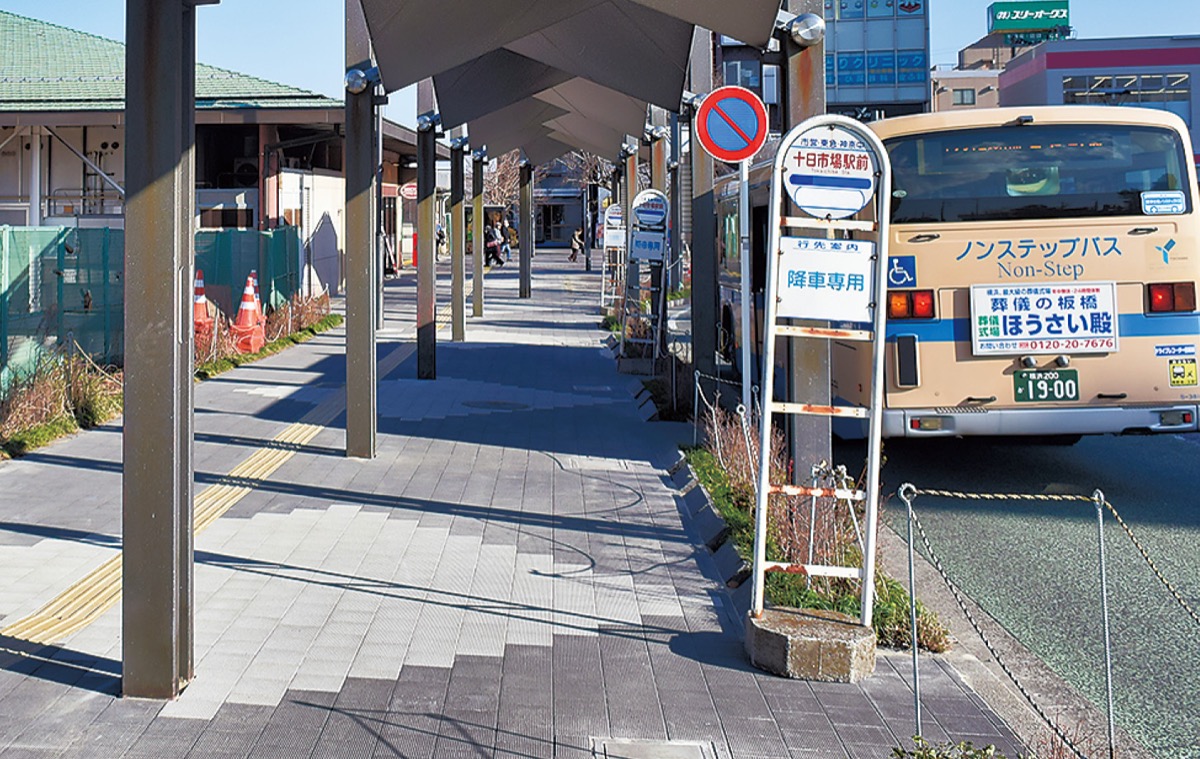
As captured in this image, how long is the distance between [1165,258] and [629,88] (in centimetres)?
551

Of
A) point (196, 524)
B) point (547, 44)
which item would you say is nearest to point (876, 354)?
point (196, 524)

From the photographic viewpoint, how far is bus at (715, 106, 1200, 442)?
1015 cm

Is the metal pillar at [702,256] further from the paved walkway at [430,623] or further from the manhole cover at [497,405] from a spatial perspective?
the manhole cover at [497,405]

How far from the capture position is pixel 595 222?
72688 millimetres

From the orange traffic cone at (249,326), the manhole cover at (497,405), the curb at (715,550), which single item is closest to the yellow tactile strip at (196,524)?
the manhole cover at (497,405)

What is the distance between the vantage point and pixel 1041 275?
401 inches

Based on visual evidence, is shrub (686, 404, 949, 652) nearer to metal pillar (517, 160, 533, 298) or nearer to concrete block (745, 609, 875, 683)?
concrete block (745, 609, 875, 683)

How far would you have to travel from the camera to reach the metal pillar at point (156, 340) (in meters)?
5.26

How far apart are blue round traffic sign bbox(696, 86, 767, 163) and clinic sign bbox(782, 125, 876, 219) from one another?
339cm

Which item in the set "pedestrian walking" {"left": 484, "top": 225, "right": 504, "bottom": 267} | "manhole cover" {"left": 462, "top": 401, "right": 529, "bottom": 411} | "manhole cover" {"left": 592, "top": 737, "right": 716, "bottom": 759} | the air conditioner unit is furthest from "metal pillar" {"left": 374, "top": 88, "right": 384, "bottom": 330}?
"pedestrian walking" {"left": 484, "top": 225, "right": 504, "bottom": 267}

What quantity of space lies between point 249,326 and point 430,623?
15108 mm

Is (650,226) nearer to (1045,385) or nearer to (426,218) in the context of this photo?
(426,218)

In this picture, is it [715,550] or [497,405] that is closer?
[715,550]

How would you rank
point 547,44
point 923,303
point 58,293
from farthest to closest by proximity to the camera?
point 58,293 → point 547,44 → point 923,303
